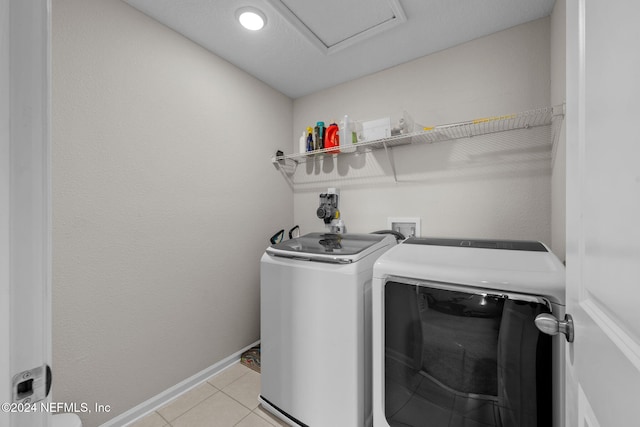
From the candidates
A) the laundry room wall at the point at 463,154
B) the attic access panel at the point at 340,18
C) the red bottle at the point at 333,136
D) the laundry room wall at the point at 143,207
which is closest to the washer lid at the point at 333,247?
the laundry room wall at the point at 463,154

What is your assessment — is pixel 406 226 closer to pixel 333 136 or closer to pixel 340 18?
pixel 333 136

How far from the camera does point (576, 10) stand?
→ 1.94 feet

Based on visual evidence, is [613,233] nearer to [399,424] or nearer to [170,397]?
[399,424]

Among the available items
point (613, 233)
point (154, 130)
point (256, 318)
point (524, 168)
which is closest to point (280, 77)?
point (154, 130)

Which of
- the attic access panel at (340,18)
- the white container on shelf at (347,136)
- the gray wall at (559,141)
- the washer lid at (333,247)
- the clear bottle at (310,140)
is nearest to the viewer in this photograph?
the gray wall at (559,141)

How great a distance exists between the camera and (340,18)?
63.2 inches

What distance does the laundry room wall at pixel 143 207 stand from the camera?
1283 mm

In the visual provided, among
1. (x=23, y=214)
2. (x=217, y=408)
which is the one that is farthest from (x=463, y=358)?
(x=217, y=408)

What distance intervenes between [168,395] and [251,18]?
2544mm

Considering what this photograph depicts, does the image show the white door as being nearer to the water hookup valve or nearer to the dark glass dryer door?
the dark glass dryer door

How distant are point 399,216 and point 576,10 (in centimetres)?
156

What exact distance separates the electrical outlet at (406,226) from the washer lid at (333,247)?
1.09 feet

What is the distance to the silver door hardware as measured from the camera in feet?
1.35

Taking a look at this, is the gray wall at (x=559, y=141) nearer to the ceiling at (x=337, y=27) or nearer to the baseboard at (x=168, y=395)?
the ceiling at (x=337, y=27)
